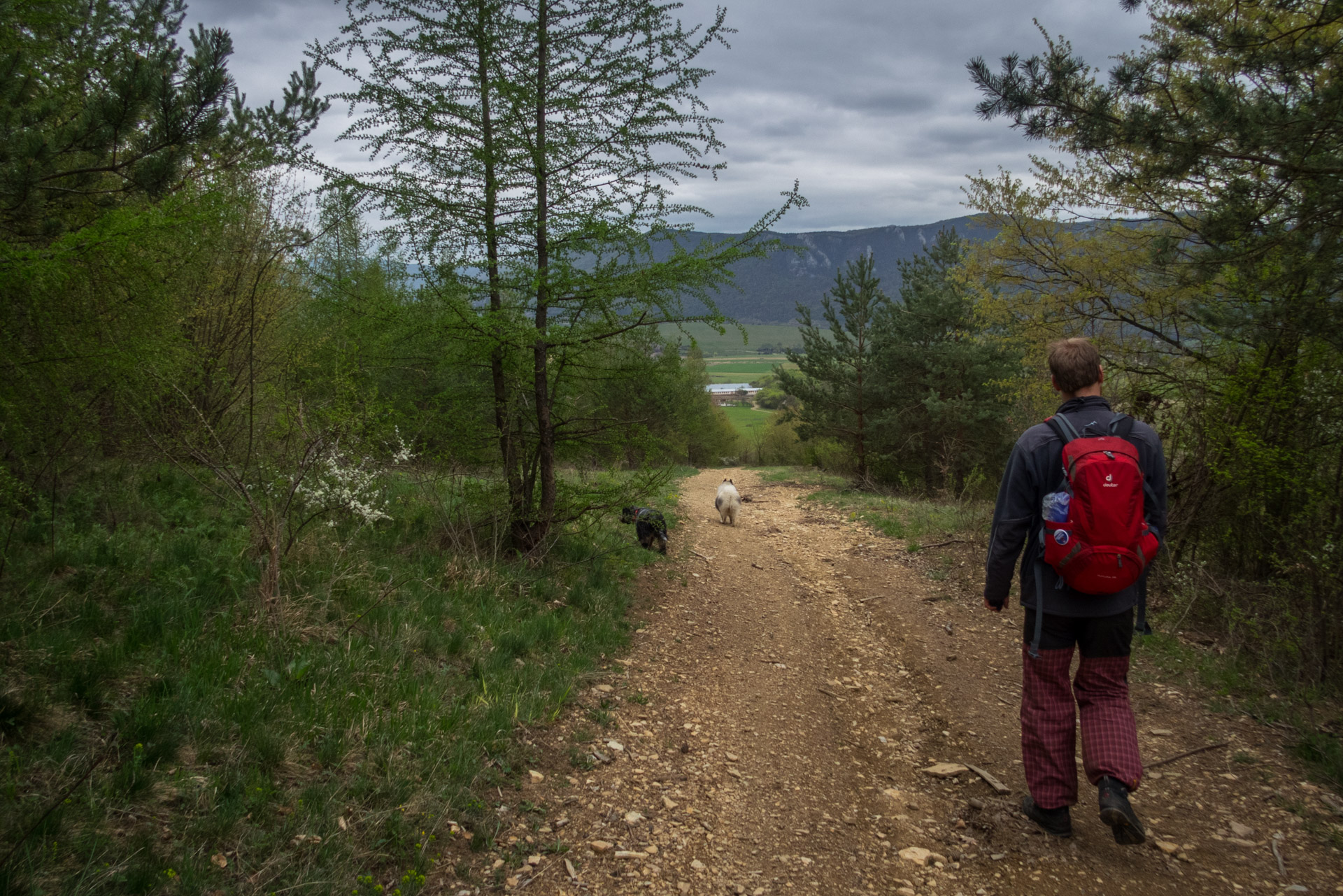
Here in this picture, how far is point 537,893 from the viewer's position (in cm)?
289

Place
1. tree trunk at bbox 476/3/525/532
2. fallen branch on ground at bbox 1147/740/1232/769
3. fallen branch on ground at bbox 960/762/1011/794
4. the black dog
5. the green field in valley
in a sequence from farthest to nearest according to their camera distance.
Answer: the green field in valley, the black dog, tree trunk at bbox 476/3/525/532, fallen branch on ground at bbox 1147/740/1232/769, fallen branch on ground at bbox 960/762/1011/794

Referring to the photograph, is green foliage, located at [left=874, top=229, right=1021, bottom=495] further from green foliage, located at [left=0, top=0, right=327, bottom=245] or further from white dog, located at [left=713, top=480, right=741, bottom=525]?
green foliage, located at [left=0, top=0, right=327, bottom=245]

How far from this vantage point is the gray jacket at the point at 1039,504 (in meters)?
3.30

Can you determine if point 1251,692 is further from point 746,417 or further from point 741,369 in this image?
point 741,369

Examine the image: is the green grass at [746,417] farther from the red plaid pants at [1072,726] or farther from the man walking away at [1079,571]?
the red plaid pants at [1072,726]

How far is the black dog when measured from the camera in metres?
9.51

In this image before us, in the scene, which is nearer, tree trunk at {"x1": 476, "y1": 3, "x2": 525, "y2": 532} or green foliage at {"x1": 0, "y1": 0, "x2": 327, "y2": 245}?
green foliage at {"x1": 0, "y1": 0, "x2": 327, "y2": 245}

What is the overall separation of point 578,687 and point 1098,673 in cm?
325

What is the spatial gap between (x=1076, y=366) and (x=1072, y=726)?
1818 millimetres

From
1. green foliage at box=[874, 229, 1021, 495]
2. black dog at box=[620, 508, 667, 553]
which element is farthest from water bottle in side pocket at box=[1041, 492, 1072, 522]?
green foliage at box=[874, 229, 1021, 495]

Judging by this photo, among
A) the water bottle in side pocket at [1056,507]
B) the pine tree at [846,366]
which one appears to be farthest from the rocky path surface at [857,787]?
the pine tree at [846,366]

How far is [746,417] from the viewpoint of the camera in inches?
2931

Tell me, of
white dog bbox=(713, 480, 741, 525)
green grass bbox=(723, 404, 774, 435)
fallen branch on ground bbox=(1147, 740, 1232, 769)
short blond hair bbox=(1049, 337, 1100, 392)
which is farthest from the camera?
green grass bbox=(723, 404, 774, 435)

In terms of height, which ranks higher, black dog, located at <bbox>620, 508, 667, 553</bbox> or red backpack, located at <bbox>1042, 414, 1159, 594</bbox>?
red backpack, located at <bbox>1042, 414, 1159, 594</bbox>
